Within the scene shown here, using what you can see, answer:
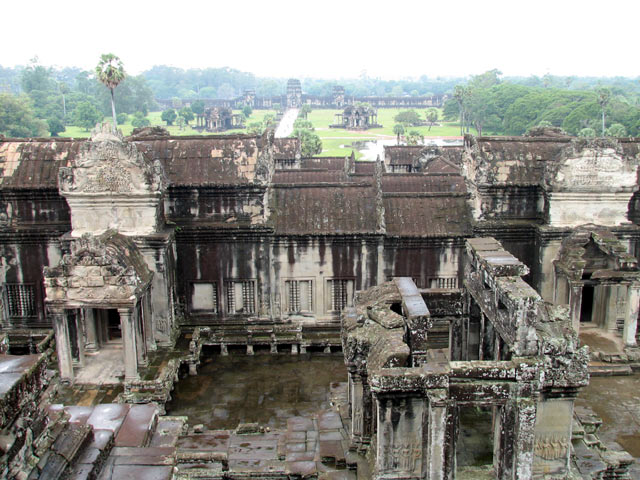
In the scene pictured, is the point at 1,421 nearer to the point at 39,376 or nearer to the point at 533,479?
the point at 39,376

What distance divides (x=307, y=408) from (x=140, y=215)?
8611mm

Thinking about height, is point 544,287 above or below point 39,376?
below

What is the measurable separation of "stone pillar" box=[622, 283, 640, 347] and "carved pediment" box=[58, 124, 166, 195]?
1600 cm

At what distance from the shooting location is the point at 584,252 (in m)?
20.8

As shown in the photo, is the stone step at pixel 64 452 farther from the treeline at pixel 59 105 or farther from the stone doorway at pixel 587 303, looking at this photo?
the treeline at pixel 59 105

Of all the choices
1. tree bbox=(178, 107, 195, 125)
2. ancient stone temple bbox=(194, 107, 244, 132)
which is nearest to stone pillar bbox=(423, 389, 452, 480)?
ancient stone temple bbox=(194, 107, 244, 132)

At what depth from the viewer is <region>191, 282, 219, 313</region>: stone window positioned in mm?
22547

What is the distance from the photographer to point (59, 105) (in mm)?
141250

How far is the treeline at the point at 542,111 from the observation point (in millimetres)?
94500

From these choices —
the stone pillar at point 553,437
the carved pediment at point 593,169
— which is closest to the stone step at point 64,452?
the stone pillar at point 553,437

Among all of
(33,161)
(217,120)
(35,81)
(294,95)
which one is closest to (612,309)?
(33,161)

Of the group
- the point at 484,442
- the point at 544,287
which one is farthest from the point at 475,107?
the point at 484,442

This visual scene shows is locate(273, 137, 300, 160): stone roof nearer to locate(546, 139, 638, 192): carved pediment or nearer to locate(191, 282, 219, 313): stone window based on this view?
locate(191, 282, 219, 313): stone window

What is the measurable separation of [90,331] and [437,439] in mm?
13576
